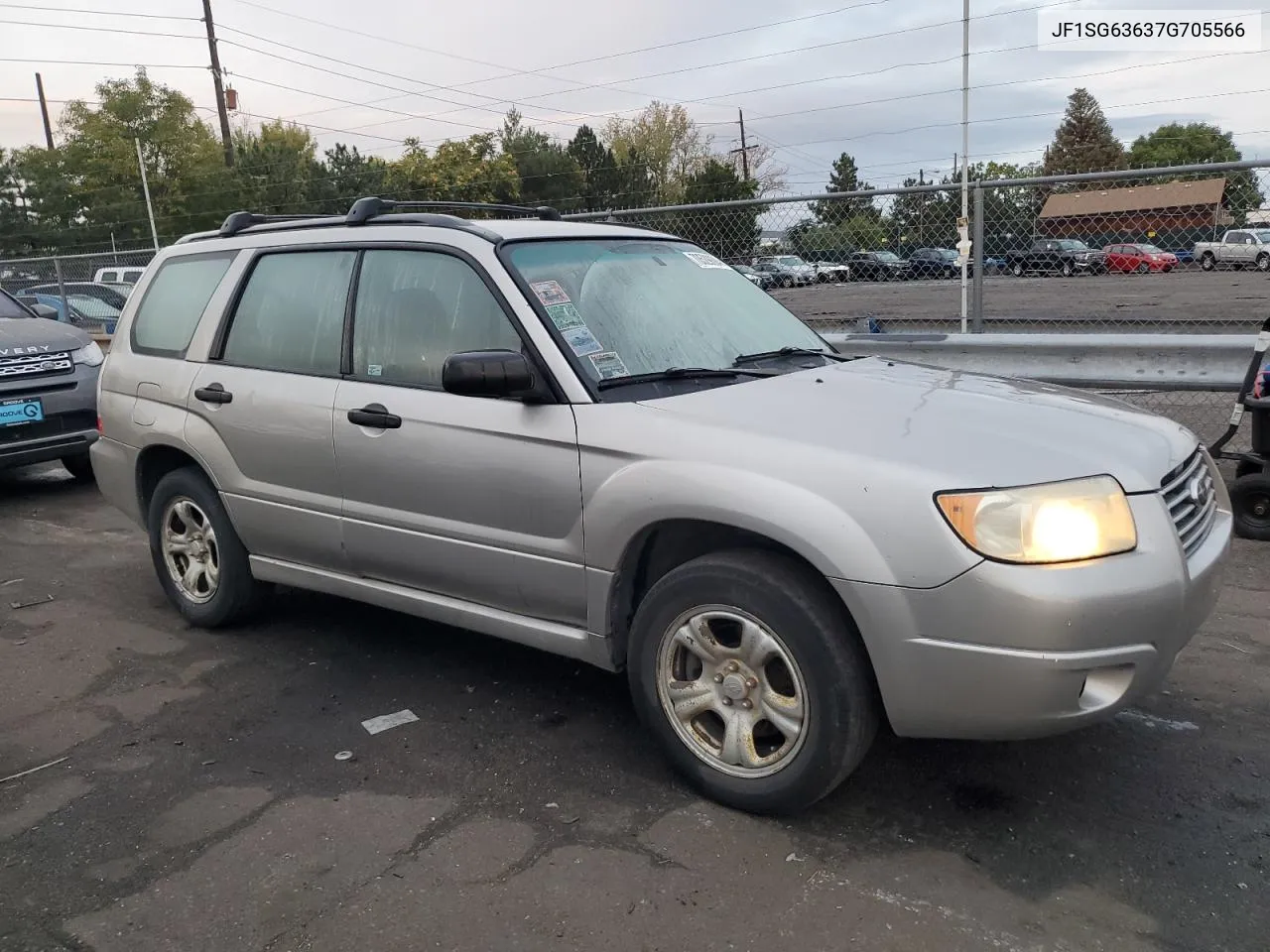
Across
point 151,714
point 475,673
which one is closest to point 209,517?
point 151,714

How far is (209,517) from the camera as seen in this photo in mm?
4629

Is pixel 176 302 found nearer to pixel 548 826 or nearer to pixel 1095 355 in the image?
pixel 548 826

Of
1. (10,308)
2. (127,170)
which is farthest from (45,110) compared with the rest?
(10,308)

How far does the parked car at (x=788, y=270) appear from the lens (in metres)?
8.62

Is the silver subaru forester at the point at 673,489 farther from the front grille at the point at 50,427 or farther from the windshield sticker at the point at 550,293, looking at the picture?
the front grille at the point at 50,427

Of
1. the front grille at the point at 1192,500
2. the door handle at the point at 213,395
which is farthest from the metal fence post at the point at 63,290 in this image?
the front grille at the point at 1192,500

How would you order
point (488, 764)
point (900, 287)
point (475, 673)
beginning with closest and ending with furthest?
1. point (488, 764)
2. point (475, 673)
3. point (900, 287)

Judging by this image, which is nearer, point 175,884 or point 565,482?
point 175,884

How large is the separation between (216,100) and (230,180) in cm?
344

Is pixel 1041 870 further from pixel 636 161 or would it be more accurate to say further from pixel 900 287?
pixel 636 161

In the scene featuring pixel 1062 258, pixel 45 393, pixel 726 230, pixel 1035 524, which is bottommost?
pixel 1035 524

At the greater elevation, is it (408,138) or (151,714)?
(408,138)

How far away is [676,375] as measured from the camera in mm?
3510

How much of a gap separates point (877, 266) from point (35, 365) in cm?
649
